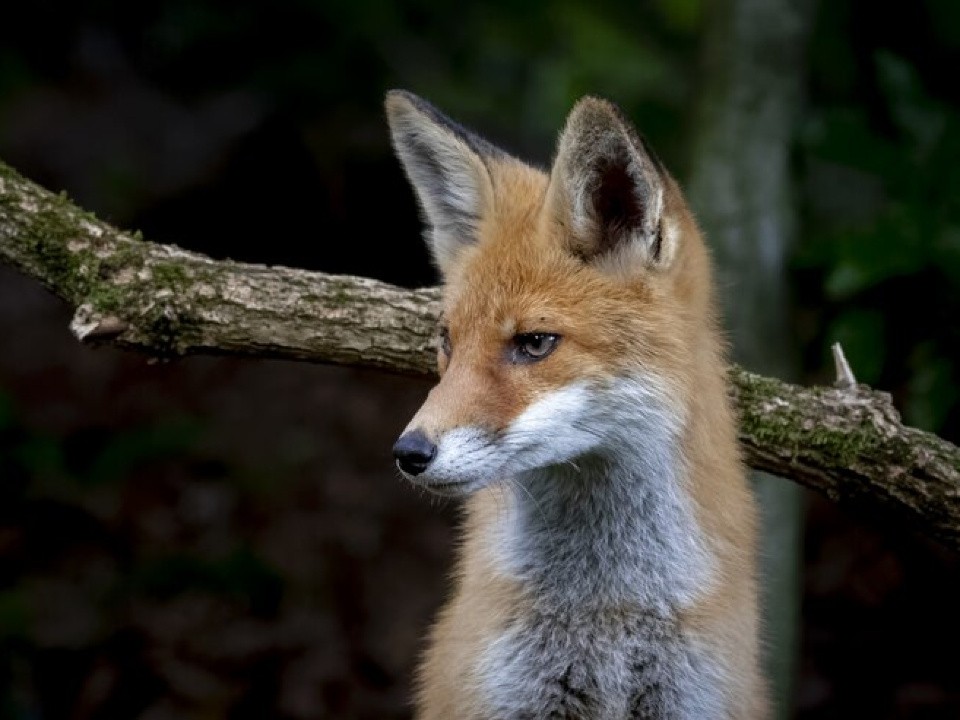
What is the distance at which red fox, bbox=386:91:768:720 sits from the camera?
4.06 m

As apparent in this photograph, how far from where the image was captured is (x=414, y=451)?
3.73 metres

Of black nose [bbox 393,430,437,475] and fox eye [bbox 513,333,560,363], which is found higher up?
fox eye [bbox 513,333,560,363]

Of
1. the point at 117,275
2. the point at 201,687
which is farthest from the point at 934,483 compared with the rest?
the point at 201,687

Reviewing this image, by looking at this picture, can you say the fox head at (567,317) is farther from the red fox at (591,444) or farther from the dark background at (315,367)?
the dark background at (315,367)

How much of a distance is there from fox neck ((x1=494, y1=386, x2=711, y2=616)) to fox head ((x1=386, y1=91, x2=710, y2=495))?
0.11m

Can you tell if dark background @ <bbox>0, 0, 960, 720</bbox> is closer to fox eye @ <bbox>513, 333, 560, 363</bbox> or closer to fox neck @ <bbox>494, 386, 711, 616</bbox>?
fox neck @ <bbox>494, 386, 711, 616</bbox>

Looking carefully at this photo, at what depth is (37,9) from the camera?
30.0 feet

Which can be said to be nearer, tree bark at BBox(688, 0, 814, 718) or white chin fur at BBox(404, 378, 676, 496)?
white chin fur at BBox(404, 378, 676, 496)

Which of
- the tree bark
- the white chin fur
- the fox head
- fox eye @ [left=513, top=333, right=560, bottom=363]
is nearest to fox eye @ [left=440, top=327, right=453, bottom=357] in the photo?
the fox head

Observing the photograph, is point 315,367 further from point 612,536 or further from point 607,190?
A: point 607,190

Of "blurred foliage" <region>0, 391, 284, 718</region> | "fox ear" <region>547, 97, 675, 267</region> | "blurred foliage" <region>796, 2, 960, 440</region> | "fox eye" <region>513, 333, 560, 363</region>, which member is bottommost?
"blurred foliage" <region>0, 391, 284, 718</region>

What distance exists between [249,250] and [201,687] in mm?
3375

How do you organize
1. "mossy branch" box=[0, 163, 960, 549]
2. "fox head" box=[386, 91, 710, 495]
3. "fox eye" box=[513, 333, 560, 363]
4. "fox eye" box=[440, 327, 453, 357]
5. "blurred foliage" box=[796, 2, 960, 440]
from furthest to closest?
1. "blurred foliage" box=[796, 2, 960, 440]
2. "mossy branch" box=[0, 163, 960, 549]
3. "fox eye" box=[440, 327, 453, 357]
4. "fox eye" box=[513, 333, 560, 363]
5. "fox head" box=[386, 91, 710, 495]

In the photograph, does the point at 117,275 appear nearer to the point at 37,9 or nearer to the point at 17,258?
the point at 17,258
